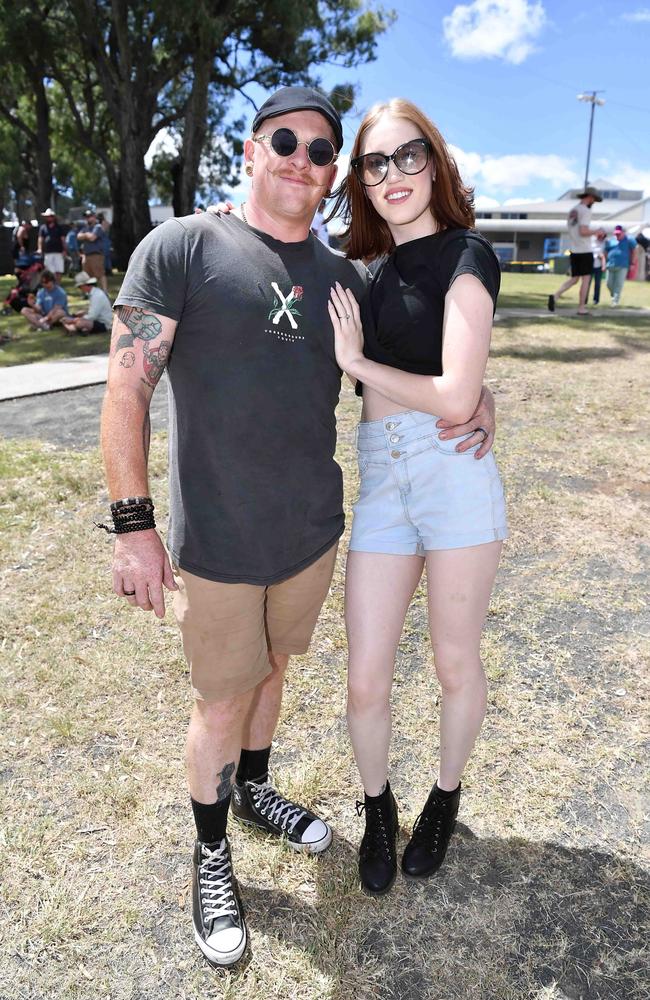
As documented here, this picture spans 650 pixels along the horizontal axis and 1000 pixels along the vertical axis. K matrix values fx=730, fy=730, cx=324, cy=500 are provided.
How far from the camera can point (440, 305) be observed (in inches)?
79.2

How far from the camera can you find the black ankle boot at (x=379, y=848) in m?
2.26

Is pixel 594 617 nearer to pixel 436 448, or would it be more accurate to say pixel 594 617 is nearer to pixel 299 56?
pixel 436 448

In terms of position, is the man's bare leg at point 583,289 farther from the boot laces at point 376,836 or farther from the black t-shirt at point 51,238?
the boot laces at point 376,836

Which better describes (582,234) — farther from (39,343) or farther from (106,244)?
(106,244)

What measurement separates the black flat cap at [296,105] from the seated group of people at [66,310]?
10853mm

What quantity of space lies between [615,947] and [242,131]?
109 feet

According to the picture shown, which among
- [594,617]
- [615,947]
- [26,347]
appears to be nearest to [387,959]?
[615,947]

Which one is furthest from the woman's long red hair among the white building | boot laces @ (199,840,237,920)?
the white building

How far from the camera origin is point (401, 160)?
79.9 inches

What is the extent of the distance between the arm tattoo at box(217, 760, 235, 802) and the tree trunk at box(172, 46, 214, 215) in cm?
1979

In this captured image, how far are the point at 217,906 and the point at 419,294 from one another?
1.86 m

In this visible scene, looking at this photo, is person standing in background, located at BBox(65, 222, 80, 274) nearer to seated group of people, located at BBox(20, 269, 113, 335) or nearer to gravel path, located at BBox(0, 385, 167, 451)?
seated group of people, located at BBox(20, 269, 113, 335)

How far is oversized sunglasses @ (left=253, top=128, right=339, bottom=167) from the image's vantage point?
202 cm

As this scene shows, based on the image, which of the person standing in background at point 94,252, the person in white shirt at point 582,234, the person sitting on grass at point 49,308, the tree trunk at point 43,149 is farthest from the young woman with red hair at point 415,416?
the tree trunk at point 43,149
